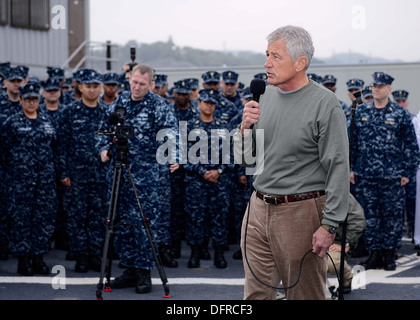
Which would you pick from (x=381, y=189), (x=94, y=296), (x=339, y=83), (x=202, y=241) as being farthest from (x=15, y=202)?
(x=339, y=83)

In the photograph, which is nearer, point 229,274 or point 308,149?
point 308,149

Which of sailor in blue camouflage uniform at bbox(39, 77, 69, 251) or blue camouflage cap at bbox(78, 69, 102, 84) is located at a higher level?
blue camouflage cap at bbox(78, 69, 102, 84)

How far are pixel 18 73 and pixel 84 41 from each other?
462 inches

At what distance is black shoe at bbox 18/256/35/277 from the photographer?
7031 millimetres

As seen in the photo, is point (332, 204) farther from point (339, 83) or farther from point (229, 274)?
point (339, 83)

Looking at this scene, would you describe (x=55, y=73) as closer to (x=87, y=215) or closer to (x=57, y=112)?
(x=57, y=112)

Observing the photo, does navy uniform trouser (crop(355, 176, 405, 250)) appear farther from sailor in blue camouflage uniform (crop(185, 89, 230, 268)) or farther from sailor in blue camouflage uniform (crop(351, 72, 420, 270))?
sailor in blue camouflage uniform (crop(185, 89, 230, 268))

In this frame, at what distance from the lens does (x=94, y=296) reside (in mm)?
6090

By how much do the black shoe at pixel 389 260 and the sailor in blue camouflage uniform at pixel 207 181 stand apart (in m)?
1.90

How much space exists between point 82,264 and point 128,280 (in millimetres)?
1000

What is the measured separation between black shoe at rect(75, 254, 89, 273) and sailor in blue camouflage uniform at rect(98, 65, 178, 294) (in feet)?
3.10

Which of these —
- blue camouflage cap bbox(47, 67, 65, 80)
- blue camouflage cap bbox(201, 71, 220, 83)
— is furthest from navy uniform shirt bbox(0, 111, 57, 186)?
blue camouflage cap bbox(47, 67, 65, 80)

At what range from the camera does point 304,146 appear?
3342mm

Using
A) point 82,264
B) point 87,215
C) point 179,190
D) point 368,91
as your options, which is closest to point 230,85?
point 368,91
